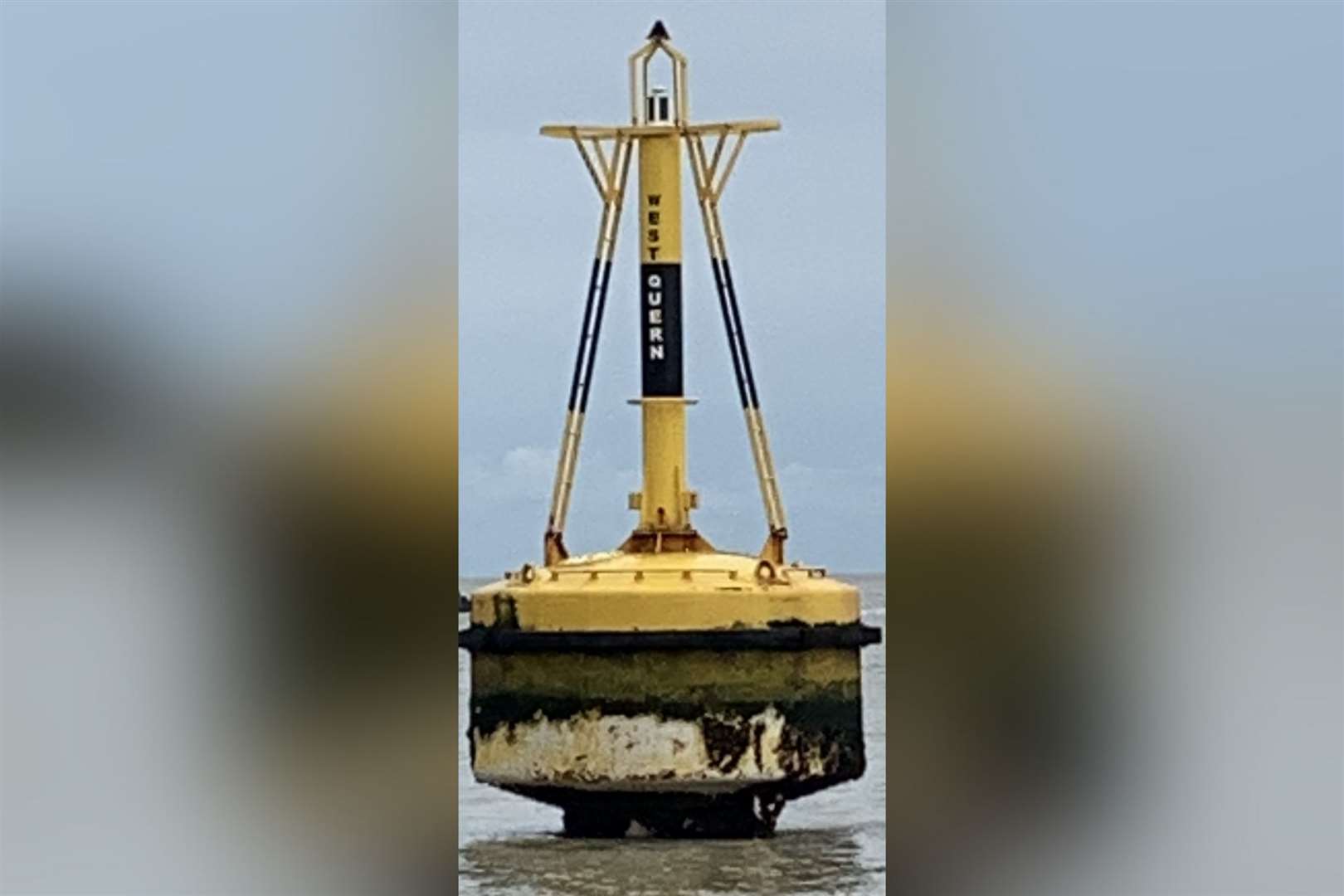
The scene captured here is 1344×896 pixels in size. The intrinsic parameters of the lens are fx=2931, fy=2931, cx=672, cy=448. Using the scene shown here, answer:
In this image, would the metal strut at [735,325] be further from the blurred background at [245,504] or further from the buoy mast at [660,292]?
the blurred background at [245,504]

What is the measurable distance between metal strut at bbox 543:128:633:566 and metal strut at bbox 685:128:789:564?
0.86 ft

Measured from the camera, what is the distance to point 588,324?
9.09 m

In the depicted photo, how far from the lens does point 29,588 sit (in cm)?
276

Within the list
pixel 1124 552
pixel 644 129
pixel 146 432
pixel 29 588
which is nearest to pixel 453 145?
pixel 146 432

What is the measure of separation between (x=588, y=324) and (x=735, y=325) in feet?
1.49

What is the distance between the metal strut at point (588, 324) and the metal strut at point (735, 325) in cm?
26

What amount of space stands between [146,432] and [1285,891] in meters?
1.19

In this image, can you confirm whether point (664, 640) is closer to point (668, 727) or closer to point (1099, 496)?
point (668, 727)

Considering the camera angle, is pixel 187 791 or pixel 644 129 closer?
pixel 187 791

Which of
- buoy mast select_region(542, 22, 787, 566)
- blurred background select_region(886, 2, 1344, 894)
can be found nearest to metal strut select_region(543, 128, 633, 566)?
buoy mast select_region(542, 22, 787, 566)

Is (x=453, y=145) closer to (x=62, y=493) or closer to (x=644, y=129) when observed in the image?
(x=62, y=493)

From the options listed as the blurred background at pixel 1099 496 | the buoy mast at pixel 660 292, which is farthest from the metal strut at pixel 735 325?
the blurred background at pixel 1099 496

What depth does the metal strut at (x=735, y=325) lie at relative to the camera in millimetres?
9156

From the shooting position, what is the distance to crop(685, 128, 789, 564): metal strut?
9.16 meters
